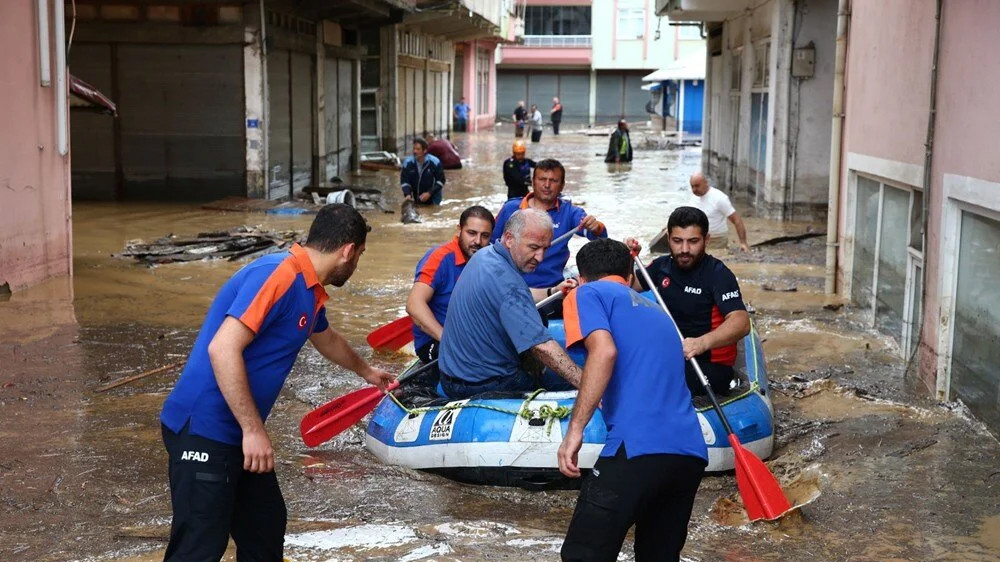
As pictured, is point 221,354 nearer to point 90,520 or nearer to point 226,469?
point 226,469

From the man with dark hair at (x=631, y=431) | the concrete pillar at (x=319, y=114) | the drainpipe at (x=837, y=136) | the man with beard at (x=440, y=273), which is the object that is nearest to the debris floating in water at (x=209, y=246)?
the drainpipe at (x=837, y=136)

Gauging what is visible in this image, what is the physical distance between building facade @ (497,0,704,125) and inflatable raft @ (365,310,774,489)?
59583 mm

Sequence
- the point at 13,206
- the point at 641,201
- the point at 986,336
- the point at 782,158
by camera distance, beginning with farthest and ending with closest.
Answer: the point at 641,201, the point at 782,158, the point at 13,206, the point at 986,336

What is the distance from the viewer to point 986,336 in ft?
24.6

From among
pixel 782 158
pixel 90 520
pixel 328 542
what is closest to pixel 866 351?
pixel 328 542

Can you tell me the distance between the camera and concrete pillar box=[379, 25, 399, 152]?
34469 mm

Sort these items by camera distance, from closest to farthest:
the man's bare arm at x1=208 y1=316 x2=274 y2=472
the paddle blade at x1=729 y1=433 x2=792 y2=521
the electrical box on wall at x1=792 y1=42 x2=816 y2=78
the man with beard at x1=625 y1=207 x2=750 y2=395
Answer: the man's bare arm at x1=208 y1=316 x2=274 y2=472
the paddle blade at x1=729 y1=433 x2=792 y2=521
the man with beard at x1=625 y1=207 x2=750 y2=395
the electrical box on wall at x1=792 y1=42 x2=816 y2=78

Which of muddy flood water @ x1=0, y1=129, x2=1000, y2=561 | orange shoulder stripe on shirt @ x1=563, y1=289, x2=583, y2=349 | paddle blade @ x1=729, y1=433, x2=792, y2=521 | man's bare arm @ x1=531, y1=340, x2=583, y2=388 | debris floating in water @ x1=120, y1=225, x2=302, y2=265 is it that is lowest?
muddy flood water @ x1=0, y1=129, x2=1000, y2=561

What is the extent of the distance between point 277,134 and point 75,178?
3843 mm

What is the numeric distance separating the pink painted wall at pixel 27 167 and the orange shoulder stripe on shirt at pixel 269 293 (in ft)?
28.4

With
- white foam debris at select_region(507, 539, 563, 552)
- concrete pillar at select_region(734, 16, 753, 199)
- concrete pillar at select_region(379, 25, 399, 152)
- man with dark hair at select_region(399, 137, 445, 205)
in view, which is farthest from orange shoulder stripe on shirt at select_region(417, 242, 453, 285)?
concrete pillar at select_region(379, 25, 399, 152)

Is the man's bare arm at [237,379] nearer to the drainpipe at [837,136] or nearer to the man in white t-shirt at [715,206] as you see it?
the drainpipe at [837,136]

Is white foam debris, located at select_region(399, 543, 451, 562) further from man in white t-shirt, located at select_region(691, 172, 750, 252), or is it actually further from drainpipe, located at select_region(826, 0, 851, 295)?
man in white t-shirt, located at select_region(691, 172, 750, 252)

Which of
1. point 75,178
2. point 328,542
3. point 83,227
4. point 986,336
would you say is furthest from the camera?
point 75,178
